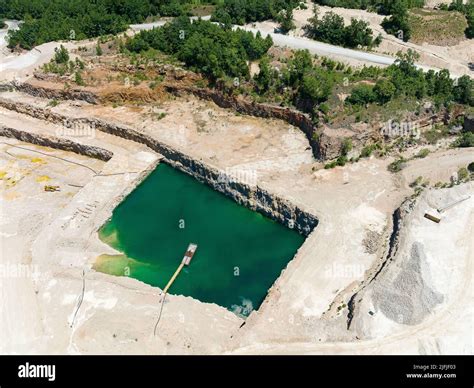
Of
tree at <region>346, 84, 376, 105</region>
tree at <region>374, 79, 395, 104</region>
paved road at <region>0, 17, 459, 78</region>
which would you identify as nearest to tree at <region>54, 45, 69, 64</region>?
paved road at <region>0, 17, 459, 78</region>

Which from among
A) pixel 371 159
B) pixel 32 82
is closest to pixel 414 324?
pixel 371 159

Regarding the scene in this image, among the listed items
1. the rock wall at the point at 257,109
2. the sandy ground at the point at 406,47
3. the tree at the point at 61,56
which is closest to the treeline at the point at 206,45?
the rock wall at the point at 257,109

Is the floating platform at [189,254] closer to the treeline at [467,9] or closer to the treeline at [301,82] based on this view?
the treeline at [301,82]

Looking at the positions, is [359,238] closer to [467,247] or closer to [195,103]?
[467,247]

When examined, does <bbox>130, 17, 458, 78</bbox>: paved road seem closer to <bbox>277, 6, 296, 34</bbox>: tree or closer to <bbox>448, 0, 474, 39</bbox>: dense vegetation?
<bbox>277, 6, 296, 34</bbox>: tree

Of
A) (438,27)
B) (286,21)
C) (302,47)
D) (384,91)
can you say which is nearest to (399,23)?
(438,27)
